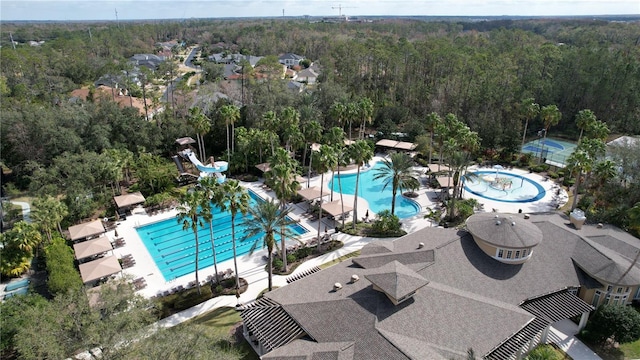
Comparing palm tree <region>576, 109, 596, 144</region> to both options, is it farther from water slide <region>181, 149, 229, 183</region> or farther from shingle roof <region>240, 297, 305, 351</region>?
shingle roof <region>240, 297, 305, 351</region>

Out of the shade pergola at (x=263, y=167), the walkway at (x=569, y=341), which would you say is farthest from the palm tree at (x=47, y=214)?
the walkway at (x=569, y=341)

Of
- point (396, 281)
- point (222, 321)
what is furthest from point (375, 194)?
point (222, 321)

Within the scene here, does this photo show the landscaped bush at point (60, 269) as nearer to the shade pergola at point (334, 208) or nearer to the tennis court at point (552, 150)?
the shade pergola at point (334, 208)

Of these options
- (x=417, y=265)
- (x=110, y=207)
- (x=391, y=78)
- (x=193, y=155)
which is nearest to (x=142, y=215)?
Result: (x=110, y=207)

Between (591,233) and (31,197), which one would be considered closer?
(591,233)

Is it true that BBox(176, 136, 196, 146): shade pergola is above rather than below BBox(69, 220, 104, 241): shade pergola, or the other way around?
above

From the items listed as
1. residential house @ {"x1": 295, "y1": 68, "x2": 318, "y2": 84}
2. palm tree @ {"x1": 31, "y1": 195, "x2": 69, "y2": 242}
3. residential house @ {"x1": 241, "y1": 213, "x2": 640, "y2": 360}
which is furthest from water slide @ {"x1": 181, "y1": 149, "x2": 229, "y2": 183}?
residential house @ {"x1": 295, "y1": 68, "x2": 318, "y2": 84}

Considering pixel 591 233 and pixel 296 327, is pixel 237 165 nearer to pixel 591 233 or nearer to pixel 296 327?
pixel 296 327
